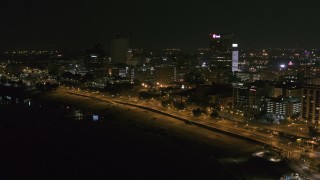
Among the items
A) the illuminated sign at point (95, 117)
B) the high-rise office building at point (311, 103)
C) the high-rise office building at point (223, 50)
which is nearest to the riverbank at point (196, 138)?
the illuminated sign at point (95, 117)

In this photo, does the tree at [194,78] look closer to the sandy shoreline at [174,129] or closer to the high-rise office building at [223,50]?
the high-rise office building at [223,50]

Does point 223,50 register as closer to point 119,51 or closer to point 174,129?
point 119,51

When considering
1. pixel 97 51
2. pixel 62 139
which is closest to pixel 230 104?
pixel 62 139

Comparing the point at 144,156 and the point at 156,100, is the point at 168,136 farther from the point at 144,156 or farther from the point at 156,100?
the point at 156,100

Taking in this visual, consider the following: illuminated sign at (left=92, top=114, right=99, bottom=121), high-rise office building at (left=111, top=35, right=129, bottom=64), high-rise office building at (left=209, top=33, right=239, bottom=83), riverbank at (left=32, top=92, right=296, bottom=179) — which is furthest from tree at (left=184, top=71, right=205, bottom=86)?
high-rise office building at (left=111, top=35, right=129, bottom=64)

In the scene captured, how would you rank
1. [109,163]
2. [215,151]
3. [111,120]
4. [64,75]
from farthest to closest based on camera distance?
[64,75] < [111,120] < [215,151] < [109,163]

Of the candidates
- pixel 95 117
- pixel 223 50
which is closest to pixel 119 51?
pixel 223 50
